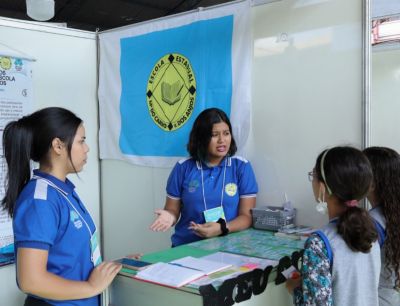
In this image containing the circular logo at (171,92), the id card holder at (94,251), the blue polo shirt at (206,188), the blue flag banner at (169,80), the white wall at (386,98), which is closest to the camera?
the id card holder at (94,251)

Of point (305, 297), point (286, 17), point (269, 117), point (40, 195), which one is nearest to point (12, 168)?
point (40, 195)

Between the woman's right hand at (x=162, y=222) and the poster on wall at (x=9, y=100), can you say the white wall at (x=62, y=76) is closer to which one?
the poster on wall at (x=9, y=100)

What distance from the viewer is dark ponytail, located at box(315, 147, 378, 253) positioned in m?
1.31

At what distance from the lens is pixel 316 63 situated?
7.38 feet

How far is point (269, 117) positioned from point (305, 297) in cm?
125

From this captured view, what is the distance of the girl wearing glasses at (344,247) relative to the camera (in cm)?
131

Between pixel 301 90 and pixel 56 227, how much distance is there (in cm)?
149

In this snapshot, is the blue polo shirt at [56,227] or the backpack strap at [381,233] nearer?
the blue polo shirt at [56,227]

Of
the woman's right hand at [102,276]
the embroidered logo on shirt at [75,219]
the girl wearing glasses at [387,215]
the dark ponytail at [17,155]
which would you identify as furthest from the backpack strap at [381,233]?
the dark ponytail at [17,155]

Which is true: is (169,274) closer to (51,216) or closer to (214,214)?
(51,216)

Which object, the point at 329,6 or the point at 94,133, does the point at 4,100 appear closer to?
the point at 94,133

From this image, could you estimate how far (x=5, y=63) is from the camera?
9.30 ft

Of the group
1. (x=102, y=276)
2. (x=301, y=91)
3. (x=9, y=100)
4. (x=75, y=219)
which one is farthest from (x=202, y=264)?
(x=9, y=100)

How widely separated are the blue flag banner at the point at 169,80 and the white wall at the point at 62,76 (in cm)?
10
